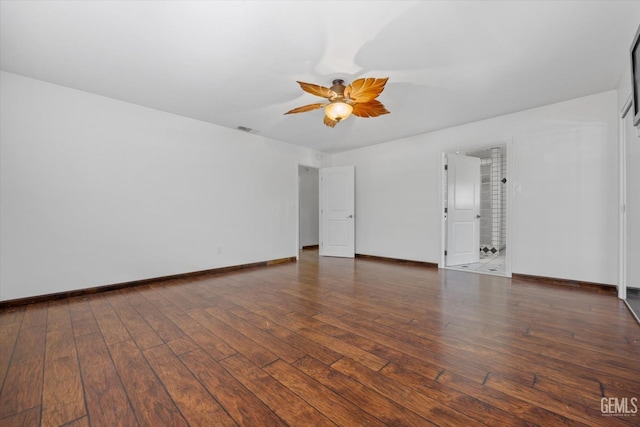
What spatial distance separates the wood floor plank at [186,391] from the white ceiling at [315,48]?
251 cm

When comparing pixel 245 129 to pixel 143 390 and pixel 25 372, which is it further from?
pixel 143 390

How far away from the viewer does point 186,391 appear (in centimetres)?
147

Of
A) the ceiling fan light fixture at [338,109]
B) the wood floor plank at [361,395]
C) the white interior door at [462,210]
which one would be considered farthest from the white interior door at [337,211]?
the wood floor plank at [361,395]

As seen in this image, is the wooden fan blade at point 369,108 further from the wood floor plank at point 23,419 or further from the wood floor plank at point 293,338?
the wood floor plank at point 23,419

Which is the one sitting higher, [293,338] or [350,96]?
[350,96]

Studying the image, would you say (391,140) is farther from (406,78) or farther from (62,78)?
(62,78)

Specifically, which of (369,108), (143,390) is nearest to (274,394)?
(143,390)

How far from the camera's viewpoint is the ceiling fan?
8.17 ft

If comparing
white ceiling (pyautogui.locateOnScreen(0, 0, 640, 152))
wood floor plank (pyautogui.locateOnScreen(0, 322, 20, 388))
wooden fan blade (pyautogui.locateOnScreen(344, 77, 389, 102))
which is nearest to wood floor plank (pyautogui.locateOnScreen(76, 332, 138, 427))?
wood floor plank (pyautogui.locateOnScreen(0, 322, 20, 388))

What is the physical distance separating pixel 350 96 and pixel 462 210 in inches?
135

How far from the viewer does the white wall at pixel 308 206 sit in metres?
7.85

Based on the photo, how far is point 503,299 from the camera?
3.02 meters

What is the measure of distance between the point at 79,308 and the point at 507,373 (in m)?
3.87

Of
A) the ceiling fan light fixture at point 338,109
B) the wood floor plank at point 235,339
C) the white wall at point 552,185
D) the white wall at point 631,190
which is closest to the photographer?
the wood floor plank at point 235,339
